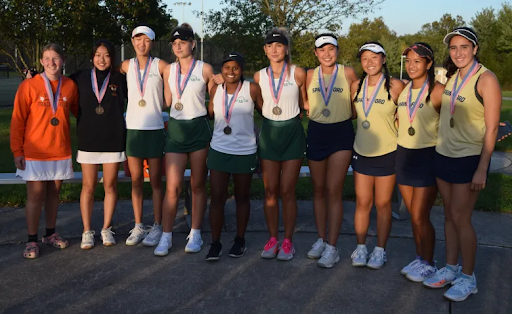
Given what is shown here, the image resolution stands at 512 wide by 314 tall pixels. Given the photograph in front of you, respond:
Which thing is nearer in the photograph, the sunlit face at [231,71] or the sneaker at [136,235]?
the sunlit face at [231,71]

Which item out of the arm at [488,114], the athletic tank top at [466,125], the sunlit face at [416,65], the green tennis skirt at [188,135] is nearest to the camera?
the arm at [488,114]

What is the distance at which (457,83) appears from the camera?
4129 millimetres

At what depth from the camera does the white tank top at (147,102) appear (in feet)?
17.0

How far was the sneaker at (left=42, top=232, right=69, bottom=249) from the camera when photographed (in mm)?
5297

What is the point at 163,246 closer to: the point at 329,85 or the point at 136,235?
the point at 136,235

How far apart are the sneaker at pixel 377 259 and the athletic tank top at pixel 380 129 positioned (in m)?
0.91

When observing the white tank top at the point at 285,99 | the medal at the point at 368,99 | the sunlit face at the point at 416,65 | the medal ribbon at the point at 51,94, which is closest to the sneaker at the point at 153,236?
the medal ribbon at the point at 51,94

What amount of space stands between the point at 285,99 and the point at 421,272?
1.88 metres

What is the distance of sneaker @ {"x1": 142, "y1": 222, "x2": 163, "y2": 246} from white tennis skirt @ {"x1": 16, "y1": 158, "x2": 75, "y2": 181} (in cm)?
98

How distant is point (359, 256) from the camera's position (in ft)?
16.2

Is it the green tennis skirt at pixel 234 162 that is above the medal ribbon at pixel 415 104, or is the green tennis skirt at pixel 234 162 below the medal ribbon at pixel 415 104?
below

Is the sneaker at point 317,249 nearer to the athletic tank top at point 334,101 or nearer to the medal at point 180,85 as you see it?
the athletic tank top at point 334,101

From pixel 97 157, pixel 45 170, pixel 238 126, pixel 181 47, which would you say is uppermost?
pixel 181 47

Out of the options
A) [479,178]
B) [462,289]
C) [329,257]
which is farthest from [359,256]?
→ [479,178]
